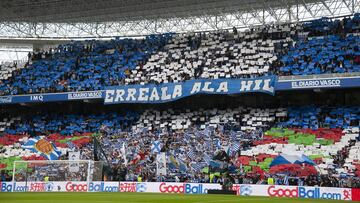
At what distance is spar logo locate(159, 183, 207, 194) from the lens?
32812mm

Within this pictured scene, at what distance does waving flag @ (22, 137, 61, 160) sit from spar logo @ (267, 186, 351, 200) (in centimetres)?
2003

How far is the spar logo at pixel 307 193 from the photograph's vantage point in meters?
28.4

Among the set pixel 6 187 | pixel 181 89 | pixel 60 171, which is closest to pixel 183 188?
pixel 60 171

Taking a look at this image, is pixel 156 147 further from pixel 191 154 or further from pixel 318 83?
pixel 318 83

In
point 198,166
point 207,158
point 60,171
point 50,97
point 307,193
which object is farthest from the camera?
point 50,97

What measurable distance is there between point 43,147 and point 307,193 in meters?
24.0

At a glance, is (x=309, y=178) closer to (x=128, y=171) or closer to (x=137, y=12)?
(x=128, y=171)

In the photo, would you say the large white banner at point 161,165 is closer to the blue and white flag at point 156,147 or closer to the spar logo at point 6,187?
the blue and white flag at point 156,147

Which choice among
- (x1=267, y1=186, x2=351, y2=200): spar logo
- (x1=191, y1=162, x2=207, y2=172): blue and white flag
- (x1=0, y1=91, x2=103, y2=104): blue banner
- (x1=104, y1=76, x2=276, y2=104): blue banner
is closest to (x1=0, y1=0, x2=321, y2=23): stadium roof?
(x1=0, y1=91, x2=103, y2=104): blue banner

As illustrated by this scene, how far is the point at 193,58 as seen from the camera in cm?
4841

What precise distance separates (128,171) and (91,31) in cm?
2611

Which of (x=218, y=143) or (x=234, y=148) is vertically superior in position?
(x=218, y=143)

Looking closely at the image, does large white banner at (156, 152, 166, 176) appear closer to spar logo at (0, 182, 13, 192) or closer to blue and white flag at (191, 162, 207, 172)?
blue and white flag at (191, 162, 207, 172)

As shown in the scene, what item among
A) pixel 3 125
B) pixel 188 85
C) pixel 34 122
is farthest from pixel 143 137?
pixel 3 125
